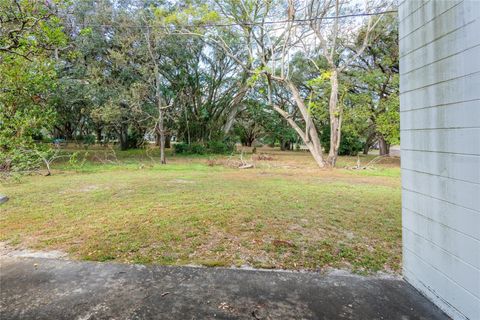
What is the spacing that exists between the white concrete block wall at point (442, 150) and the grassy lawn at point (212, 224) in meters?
0.68

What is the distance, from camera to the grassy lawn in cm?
273

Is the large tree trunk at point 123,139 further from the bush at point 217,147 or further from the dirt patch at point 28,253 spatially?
the dirt patch at point 28,253

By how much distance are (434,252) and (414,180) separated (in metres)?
0.48

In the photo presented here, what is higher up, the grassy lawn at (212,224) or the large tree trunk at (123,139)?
the large tree trunk at (123,139)

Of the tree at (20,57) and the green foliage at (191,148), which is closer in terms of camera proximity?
the tree at (20,57)

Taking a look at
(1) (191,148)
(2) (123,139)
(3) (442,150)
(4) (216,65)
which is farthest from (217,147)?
(3) (442,150)

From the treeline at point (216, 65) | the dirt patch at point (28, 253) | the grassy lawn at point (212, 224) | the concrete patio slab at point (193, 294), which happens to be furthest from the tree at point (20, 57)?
the treeline at point (216, 65)

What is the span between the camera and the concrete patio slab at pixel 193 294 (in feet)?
5.87

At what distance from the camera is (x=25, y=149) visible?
12.8ft

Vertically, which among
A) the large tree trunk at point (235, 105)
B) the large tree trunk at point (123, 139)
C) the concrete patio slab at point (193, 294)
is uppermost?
the large tree trunk at point (235, 105)

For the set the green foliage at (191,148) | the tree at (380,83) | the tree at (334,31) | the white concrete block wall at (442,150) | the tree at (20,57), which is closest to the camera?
the white concrete block wall at (442,150)

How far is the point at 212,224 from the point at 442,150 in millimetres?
2592

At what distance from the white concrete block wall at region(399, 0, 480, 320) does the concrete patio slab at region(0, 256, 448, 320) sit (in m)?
0.27

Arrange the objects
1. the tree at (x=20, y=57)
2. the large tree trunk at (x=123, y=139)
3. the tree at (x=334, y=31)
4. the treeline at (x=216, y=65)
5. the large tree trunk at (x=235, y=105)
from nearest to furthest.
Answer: the tree at (x=20, y=57) < the tree at (x=334, y=31) < the treeline at (x=216, y=65) < the large tree trunk at (x=235, y=105) < the large tree trunk at (x=123, y=139)
